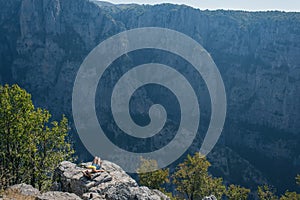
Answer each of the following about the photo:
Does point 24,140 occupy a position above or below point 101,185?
above

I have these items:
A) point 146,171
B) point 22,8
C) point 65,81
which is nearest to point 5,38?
point 22,8

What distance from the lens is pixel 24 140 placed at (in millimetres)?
35188

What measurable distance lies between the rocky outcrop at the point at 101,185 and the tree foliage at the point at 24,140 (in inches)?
183

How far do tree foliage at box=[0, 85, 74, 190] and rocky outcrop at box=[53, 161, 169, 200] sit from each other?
465cm

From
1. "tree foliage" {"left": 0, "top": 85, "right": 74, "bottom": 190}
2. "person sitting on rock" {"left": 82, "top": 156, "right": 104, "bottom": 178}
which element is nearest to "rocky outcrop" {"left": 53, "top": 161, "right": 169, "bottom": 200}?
"person sitting on rock" {"left": 82, "top": 156, "right": 104, "bottom": 178}

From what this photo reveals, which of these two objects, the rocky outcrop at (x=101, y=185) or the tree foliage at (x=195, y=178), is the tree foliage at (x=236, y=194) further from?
the rocky outcrop at (x=101, y=185)

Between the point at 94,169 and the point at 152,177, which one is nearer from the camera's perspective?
the point at 94,169

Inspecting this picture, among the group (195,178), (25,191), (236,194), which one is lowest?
(236,194)

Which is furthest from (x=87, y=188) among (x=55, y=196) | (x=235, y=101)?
(x=235, y=101)

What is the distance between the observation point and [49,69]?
175750mm

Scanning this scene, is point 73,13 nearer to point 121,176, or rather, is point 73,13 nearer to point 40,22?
point 40,22

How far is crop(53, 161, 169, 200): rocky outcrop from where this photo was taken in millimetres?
24516

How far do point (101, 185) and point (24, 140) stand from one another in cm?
1242

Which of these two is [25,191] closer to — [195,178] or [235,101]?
[195,178]
